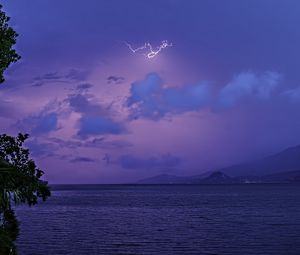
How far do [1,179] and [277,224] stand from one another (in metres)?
96.3

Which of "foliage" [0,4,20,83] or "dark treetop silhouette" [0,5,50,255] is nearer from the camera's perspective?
"dark treetop silhouette" [0,5,50,255]

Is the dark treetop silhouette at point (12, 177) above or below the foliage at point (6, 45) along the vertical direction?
below

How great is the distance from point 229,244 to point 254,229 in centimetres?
2217

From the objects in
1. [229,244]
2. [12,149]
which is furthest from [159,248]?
[12,149]

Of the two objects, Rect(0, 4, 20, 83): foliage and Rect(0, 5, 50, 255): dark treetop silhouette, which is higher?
Rect(0, 4, 20, 83): foliage

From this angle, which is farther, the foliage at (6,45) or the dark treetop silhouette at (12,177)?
the foliage at (6,45)

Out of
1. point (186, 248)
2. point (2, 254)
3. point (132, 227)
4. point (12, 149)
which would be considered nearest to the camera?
point (2, 254)

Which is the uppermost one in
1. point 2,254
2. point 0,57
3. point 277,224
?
point 0,57

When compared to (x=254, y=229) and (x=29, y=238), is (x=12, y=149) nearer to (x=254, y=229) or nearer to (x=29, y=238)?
(x=29, y=238)

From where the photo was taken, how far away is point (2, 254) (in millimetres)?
19453

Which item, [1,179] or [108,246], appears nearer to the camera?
[1,179]

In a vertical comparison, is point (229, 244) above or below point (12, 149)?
below

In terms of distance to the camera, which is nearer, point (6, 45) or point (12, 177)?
point (12, 177)

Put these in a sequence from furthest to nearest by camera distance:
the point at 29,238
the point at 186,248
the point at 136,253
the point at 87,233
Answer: the point at 87,233 → the point at 29,238 → the point at 186,248 → the point at 136,253
